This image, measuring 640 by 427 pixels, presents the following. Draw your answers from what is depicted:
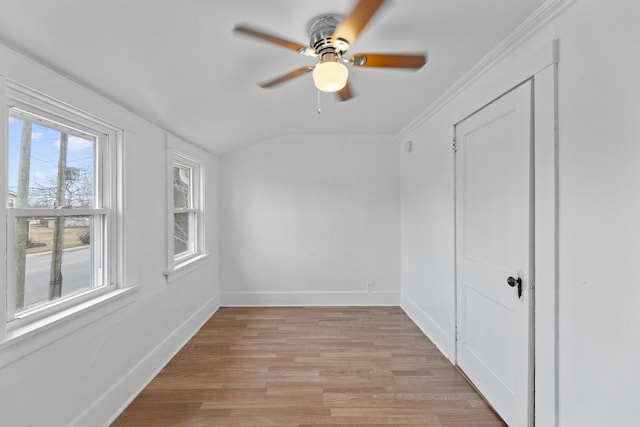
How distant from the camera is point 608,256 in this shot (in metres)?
1.19

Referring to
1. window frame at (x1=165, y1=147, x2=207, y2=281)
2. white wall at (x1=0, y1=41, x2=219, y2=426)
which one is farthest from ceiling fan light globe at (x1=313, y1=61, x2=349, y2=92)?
window frame at (x1=165, y1=147, x2=207, y2=281)

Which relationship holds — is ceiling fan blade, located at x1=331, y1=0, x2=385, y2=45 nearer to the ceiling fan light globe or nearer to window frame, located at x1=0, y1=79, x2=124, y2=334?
the ceiling fan light globe

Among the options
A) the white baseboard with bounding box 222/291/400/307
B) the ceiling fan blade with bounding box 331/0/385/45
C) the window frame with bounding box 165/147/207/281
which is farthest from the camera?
the white baseboard with bounding box 222/291/400/307

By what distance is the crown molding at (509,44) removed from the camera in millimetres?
1384

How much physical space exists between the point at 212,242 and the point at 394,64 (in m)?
3.11

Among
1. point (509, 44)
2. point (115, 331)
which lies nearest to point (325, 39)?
point (509, 44)

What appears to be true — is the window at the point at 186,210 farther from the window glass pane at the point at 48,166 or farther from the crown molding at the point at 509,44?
the crown molding at the point at 509,44

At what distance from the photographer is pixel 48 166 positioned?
5.31 feet

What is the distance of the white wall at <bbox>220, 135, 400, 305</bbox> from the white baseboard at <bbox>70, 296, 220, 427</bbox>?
1159mm

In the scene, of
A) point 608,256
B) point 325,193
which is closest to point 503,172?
point 608,256

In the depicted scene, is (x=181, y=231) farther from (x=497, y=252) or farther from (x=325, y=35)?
(x=497, y=252)

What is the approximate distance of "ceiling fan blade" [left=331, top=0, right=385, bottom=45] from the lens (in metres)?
1.09

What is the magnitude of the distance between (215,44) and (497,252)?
7.09 feet

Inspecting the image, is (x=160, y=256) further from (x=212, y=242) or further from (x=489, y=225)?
(x=489, y=225)
